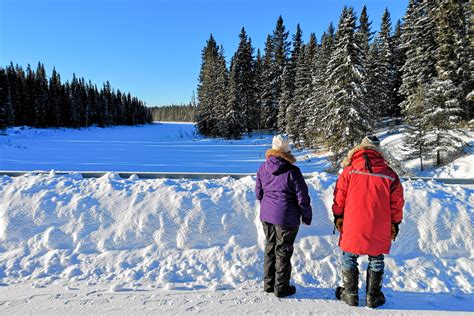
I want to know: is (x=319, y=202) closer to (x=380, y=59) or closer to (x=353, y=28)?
(x=353, y=28)

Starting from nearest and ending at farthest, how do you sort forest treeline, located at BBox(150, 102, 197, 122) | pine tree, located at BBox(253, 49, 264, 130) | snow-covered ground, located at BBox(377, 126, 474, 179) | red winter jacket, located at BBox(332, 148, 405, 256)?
red winter jacket, located at BBox(332, 148, 405, 256), snow-covered ground, located at BBox(377, 126, 474, 179), pine tree, located at BBox(253, 49, 264, 130), forest treeline, located at BBox(150, 102, 197, 122)

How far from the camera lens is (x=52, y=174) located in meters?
6.16

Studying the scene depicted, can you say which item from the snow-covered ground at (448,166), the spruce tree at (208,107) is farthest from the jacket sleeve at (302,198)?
the spruce tree at (208,107)

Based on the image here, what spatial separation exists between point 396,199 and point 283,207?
4.22 ft

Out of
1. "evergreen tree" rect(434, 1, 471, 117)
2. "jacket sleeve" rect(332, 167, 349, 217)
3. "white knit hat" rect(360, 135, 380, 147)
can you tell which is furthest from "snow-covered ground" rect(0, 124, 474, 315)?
"evergreen tree" rect(434, 1, 471, 117)

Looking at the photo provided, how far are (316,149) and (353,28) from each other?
14279mm

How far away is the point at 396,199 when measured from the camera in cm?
344

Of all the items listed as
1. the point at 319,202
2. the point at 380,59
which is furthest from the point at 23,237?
the point at 380,59

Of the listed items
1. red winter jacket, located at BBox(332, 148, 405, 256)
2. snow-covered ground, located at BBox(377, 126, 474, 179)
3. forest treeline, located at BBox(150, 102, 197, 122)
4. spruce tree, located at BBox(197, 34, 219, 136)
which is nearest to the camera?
red winter jacket, located at BBox(332, 148, 405, 256)

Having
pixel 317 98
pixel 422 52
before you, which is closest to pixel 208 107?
pixel 317 98

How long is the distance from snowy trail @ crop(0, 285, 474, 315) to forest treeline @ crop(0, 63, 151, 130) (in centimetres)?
5284

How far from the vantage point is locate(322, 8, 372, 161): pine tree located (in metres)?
21.6

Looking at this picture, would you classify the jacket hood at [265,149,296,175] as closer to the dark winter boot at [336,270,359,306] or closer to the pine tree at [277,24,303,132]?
the dark winter boot at [336,270,359,306]

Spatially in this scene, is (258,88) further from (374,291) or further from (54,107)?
(374,291)
